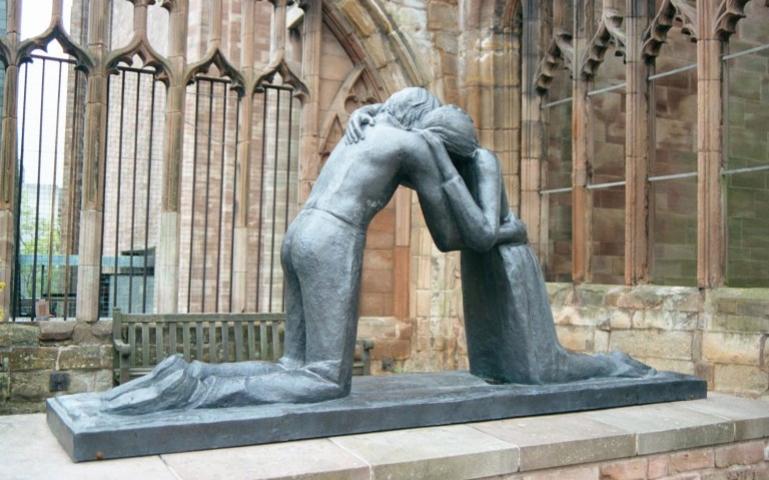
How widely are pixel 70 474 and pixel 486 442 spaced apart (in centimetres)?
160

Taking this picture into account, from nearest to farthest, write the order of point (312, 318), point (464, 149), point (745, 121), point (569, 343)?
point (312, 318) → point (464, 149) → point (569, 343) → point (745, 121)

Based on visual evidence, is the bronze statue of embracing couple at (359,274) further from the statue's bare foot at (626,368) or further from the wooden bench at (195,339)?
the wooden bench at (195,339)

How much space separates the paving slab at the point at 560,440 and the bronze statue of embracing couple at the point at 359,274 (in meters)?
0.36

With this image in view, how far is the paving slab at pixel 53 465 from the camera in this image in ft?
8.93

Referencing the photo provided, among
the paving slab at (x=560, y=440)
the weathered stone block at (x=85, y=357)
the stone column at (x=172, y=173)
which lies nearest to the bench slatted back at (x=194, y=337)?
the weathered stone block at (x=85, y=357)

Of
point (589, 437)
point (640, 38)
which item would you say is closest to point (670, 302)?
point (640, 38)

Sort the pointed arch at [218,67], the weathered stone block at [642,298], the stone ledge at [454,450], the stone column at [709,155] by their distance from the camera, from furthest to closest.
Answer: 1. the pointed arch at [218,67]
2. the weathered stone block at [642,298]
3. the stone column at [709,155]
4. the stone ledge at [454,450]

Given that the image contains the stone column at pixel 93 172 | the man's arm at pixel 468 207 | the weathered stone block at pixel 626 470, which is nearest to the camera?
the weathered stone block at pixel 626 470

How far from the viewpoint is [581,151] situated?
24.1ft

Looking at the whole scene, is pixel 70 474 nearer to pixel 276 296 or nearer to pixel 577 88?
pixel 577 88

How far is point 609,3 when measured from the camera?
7.13 meters

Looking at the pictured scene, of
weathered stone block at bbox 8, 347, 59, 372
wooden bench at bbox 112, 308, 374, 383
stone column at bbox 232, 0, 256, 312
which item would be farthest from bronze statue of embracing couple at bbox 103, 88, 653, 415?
stone column at bbox 232, 0, 256, 312

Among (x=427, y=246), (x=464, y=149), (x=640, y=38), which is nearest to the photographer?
(x=464, y=149)

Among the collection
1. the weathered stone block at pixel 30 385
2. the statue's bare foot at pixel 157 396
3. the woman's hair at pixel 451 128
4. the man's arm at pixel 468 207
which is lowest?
the weathered stone block at pixel 30 385
